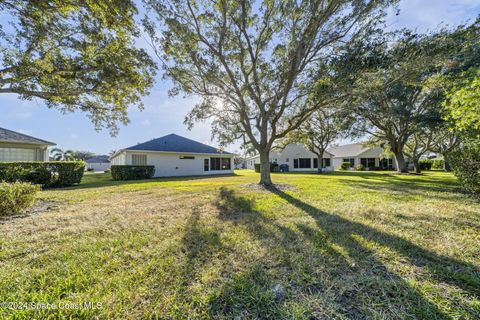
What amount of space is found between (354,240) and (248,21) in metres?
8.72

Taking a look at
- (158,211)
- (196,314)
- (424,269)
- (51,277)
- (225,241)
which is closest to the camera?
(196,314)

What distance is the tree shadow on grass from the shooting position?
1.83 m

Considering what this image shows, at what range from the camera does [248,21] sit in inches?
304

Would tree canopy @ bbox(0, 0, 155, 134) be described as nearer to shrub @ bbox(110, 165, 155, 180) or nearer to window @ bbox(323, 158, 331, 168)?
shrub @ bbox(110, 165, 155, 180)

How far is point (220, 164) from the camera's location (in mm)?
22984

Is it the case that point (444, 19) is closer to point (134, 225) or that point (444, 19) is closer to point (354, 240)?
point (354, 240)

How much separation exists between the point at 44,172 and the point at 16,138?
6473 mm

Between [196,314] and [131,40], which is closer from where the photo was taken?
[196,314]

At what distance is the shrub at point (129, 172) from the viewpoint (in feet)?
48.9

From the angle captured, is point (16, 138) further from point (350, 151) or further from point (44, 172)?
point (350, 151)

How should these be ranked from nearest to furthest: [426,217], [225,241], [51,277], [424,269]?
[51,277]
[424,269]
[225,241]
[426,217]

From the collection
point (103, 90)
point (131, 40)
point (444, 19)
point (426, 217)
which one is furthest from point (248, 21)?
point (426, 217)

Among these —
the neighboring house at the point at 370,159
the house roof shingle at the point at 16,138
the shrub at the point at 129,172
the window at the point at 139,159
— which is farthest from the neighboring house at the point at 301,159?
the house roof shingle at the point at 16,138

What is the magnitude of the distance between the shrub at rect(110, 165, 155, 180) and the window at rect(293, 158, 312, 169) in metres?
22.3
